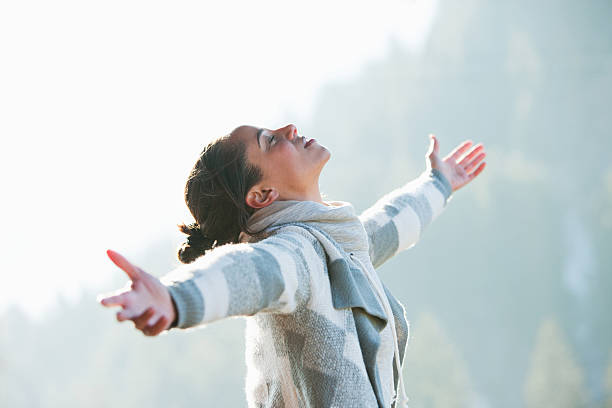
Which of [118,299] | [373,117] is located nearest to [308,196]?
[118,299]

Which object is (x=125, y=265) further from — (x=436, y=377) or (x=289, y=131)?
(x=436, y=377)

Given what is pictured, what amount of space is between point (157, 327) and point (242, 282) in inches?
3.8

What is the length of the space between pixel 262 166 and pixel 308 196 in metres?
0.07

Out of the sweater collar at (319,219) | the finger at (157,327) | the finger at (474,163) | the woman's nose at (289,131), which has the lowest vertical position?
the finger at (157,327)

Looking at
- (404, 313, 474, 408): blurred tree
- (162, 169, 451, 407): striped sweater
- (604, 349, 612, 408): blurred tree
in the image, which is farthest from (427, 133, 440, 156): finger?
(604, 349, 612, 408): blurred tree

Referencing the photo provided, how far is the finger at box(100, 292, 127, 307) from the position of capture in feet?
1.48

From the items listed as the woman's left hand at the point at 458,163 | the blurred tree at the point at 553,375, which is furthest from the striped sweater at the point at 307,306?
the blurred tree at the point at 553,375

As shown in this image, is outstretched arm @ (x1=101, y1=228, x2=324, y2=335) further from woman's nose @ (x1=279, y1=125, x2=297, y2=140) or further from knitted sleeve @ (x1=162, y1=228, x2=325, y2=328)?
woman's nose @ (x1=279, y1=125, x2=297, y2=140)

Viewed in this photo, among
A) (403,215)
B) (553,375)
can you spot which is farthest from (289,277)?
(553,375)

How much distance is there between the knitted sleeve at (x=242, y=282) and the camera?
0.51m

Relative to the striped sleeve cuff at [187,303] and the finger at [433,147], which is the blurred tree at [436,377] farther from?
the striped sleeve cuff at [187,303]

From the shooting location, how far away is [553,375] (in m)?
9.91

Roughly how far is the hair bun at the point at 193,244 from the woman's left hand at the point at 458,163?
0.50 m

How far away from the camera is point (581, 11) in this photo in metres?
16.0
